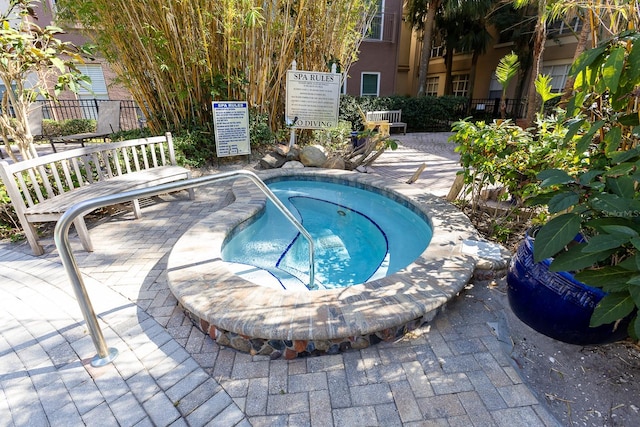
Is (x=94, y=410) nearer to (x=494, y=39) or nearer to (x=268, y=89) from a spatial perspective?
(x=268, y=89)

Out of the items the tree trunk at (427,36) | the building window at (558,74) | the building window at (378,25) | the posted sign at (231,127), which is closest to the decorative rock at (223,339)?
the posted sign at (231,127)

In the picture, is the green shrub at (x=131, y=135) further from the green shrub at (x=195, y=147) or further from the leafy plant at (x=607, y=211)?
the leafy plant at (x=607, y=211)

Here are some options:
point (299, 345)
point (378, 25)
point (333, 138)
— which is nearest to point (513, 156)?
point (299, 345)

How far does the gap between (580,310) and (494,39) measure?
54.9 ft

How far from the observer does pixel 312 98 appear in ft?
19.4

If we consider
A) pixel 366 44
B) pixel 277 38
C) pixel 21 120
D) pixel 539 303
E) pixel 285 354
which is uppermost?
pixel 366 44

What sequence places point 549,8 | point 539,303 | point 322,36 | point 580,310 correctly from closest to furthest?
point 580,310 < point 539,303 < point 549,8 < point 322,36

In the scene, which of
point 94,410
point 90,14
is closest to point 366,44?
point 90,14

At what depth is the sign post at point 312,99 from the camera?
226 inches

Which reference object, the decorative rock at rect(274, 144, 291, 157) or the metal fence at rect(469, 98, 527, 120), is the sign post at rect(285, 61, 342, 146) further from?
Result: the metal fence at rect(469, 98, 527, 120)

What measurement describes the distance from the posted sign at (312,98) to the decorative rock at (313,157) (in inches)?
26.1

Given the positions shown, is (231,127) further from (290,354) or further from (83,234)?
(290,354)

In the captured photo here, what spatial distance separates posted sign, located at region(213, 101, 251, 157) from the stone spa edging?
10.8 ft

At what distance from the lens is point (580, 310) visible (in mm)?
1615
